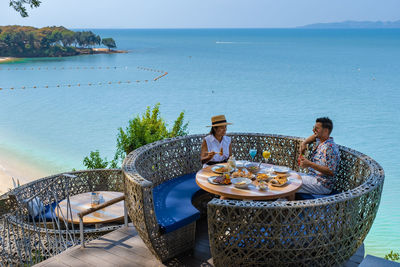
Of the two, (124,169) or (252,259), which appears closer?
(252,259)

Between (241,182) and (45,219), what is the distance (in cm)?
Result: 302

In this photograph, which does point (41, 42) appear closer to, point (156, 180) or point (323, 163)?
point (156, 180)

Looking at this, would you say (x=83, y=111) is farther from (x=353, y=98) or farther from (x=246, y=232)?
(x=246, y=232)

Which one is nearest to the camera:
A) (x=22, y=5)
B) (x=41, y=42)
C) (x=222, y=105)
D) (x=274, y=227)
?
(x=274, y=227)

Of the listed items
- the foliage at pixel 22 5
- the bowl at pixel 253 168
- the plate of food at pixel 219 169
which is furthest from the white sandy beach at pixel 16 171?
the bowl at pixel 253 168

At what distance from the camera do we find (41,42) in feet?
227

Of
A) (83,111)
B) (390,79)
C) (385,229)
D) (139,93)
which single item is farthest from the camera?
(390,79)

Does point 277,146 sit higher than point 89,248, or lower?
higher

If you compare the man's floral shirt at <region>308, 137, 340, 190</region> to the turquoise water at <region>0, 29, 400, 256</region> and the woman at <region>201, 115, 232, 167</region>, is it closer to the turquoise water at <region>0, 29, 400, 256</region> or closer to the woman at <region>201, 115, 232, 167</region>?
the woman at <region>201, 115, 232, 167</region>

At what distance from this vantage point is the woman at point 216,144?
16.2 feet

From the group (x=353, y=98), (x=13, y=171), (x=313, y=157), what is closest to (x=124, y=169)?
(x=313, y=157)

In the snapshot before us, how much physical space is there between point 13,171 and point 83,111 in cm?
1404

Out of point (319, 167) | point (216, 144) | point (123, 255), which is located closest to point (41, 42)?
point (216, 144)

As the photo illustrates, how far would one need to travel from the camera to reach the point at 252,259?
338 cm
